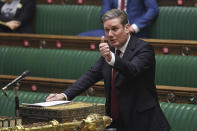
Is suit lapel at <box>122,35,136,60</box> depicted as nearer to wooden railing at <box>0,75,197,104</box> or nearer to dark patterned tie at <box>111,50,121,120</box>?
dark patterned tie at <box>111,50,121,120</box>

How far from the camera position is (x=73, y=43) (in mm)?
2305

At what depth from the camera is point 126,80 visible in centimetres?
125

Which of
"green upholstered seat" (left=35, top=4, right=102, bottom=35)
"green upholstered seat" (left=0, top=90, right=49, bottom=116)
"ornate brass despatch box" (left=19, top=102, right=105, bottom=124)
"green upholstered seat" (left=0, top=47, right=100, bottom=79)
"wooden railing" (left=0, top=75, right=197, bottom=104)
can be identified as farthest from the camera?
"green upholstered seat" (left=35, top=4, right=102, bottom=35)

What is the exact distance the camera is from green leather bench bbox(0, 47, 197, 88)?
2.02 meters

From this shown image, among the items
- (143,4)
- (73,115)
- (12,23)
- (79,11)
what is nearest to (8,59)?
(12,23)

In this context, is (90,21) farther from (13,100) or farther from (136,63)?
(136,63)

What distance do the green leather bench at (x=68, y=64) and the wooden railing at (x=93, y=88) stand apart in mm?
118

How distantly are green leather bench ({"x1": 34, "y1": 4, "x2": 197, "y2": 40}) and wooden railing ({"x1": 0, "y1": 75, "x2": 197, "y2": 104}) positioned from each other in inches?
17.5

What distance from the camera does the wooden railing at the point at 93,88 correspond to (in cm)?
186

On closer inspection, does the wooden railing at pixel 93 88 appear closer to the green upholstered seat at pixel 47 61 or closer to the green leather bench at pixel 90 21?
the green upholstered seat at pixel 47 61

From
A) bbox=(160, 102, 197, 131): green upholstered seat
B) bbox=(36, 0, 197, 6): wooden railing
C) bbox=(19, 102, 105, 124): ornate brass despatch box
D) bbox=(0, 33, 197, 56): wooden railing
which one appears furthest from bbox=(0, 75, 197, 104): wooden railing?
bbox=(19, 102, 105, 124): ornate brass despatch box

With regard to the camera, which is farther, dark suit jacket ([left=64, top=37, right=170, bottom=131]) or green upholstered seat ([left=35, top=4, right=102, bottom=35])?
green upholstered seat ([left=35, top=4, right=102, bottom=35])

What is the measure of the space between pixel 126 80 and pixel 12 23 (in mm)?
1362

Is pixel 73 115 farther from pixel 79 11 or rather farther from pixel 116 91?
pixel 79 11
